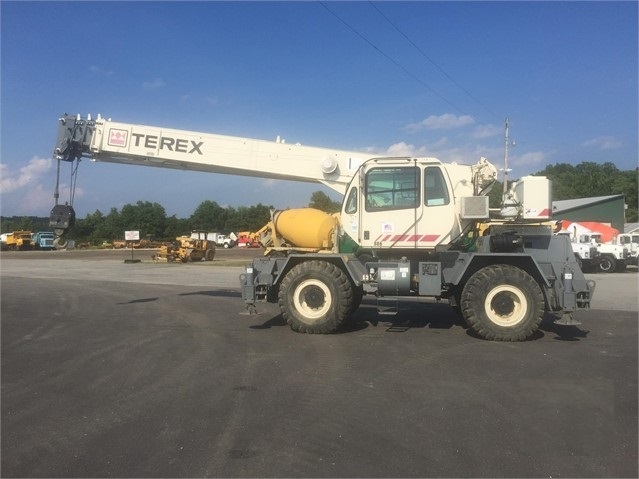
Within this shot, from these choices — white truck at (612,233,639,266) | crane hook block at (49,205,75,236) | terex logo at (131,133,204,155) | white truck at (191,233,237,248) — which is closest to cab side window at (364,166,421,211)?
terex logo at (131,133,204,155)

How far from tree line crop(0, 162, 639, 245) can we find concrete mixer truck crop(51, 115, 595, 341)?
69526 millimetres

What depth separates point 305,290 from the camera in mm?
10547

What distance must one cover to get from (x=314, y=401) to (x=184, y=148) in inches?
310

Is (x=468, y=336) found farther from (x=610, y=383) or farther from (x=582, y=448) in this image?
(x=582, y=448)

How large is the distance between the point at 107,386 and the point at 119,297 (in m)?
10.4

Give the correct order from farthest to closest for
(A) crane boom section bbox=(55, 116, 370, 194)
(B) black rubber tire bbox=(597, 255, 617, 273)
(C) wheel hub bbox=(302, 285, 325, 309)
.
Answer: (B) black rubber tire bbox=(597, 255, 617, 273) < (A) crane boom section bbox=(55, 116, 370, 194) < (C) wheel hub bbox=(302, 285, 325, 309)

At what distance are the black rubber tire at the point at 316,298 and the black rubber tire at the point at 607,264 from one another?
965 inches

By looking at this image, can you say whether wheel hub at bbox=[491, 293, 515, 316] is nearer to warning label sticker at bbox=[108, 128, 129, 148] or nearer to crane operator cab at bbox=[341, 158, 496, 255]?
crane operator cab at bbox=[341, 158, 496, 255]

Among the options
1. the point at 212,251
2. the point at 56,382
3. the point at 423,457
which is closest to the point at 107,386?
the point at 56,382

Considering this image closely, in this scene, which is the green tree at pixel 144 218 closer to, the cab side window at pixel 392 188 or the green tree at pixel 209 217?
the green tree at pixel 209 217

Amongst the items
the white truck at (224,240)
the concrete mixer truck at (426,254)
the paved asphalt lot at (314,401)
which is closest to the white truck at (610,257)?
the paved asphalt lot at (314,401)

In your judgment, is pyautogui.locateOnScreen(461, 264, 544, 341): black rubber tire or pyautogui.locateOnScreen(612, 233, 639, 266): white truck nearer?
pyautogui.locateOnScreen(461, 264, 544, 341): black rubber tire

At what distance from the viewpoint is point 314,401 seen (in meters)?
6.21

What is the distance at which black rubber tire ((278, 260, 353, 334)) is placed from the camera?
34.0 ft
